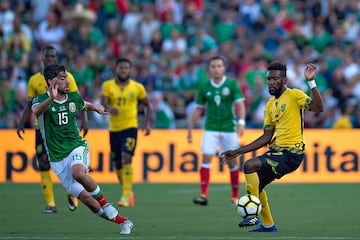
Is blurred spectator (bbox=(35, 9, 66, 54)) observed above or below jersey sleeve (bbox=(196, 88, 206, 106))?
above

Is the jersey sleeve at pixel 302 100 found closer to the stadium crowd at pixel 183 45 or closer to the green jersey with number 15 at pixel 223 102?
the green jersey with number 15 at pixel 223 102

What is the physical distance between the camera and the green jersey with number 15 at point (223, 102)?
1775 cm

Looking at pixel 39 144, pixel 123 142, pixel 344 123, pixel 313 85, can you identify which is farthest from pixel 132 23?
pixel 313 85

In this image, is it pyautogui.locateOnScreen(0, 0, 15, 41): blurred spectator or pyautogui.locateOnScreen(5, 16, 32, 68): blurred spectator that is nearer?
pyautogui.locateOnScreen(5, 16, 32, 68): blurred spectator

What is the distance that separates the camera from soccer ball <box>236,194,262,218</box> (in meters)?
11.8

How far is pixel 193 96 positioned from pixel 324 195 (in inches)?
267

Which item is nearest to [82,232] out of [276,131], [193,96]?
[276,131]

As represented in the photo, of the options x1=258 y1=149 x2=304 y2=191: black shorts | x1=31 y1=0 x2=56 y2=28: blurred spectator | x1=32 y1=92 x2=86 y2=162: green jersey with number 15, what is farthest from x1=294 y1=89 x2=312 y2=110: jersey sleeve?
x1=31 y1=0 x2=56 y2=28: blurred spectator

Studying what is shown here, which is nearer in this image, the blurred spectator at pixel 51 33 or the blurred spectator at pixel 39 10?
the blurred spectator at pixel 51 33

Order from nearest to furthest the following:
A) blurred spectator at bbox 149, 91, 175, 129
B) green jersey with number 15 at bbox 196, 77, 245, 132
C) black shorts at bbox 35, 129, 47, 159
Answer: black shorts at bbox 35, 129, 47, 159 < green jersey with number 15 at bbox 196, 77, 245, 132 < blurred spectator at bbox 149, 91, 175, 129

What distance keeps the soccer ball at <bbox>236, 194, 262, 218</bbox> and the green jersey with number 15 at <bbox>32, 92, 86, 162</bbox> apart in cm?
232

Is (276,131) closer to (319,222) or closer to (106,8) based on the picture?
(319,222)

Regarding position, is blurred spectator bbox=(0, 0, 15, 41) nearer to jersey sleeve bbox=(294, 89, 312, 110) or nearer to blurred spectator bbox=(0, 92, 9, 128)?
blurred spectator bbox=(0, 92, 9, 128)

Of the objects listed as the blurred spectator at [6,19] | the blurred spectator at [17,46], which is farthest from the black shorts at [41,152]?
the blurred spectator at [6,19]
